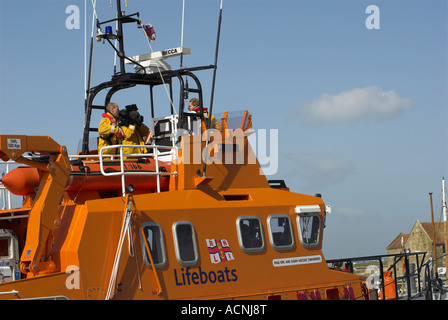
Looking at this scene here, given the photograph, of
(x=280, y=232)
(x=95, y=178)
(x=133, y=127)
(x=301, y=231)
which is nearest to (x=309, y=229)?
(x=301, y=231)

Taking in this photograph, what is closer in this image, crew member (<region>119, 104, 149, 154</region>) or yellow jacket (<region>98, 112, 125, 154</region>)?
yellow jacket (<region>98, 112, 125, 154</region>)

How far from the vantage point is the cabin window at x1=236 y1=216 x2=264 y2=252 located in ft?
32.7

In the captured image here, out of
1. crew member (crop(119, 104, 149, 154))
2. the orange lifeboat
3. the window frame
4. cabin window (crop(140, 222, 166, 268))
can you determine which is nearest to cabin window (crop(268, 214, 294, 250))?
the window frame

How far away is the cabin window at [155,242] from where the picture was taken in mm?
9047

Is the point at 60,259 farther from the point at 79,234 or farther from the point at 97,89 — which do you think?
the point at 97,89

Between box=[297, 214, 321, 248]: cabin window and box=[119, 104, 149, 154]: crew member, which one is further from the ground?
box=[119, 104, 149, 154]: crew member

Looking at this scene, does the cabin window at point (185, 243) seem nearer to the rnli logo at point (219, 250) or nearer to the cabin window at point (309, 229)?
the rnli logo at point (219, 250)

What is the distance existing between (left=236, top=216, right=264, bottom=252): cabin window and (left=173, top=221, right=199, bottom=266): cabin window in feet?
2.77

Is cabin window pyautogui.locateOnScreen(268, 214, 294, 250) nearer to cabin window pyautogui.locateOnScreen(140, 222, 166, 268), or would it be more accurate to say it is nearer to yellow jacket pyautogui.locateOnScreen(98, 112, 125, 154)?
cabin window pyautogui.locateOnScreen(140, 222, 166, 268)

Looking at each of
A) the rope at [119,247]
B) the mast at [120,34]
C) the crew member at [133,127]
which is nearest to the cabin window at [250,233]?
the rope at [119,247]

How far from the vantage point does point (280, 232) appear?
1048 centimetres
